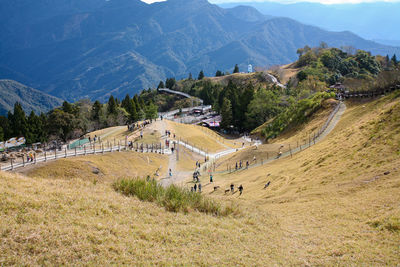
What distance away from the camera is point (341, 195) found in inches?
840

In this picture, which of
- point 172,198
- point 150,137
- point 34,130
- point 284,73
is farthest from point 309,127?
point 284,73

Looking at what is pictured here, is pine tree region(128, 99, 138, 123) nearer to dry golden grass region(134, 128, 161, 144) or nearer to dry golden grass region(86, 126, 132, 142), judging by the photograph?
dry golden grass region(86, 126, 132, 142)

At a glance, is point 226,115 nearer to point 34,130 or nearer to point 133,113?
point 133,113

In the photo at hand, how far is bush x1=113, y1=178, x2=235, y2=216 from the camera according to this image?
59.2ft

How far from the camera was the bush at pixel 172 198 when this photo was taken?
710 inches

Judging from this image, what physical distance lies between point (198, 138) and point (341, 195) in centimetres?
4540

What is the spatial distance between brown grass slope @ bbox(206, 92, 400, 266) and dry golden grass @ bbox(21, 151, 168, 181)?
10.9 metres

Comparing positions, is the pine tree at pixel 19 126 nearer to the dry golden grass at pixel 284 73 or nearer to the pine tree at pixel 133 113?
the pine tree at pixel 133 113

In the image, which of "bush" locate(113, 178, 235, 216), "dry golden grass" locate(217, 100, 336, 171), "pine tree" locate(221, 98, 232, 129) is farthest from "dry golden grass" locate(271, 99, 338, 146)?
"pine tree" locate(221, 98, 232, 129)

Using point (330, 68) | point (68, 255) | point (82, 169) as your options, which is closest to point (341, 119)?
point (82, 169)

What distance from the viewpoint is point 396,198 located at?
17.8 metres

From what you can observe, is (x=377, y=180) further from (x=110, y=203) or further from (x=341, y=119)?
(x=341, y=119)

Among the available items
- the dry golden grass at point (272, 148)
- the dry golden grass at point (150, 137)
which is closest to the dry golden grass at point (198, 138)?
the dry golden grass at point (150, 137)

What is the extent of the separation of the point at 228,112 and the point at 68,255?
3211 inches
